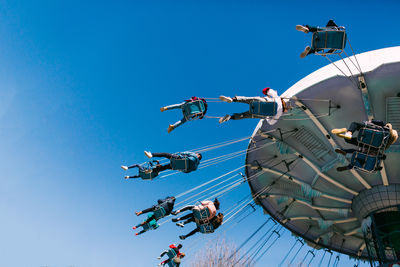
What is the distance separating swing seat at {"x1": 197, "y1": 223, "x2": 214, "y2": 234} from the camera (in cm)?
1386

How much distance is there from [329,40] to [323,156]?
642 centimetres

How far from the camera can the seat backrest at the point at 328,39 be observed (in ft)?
30.8

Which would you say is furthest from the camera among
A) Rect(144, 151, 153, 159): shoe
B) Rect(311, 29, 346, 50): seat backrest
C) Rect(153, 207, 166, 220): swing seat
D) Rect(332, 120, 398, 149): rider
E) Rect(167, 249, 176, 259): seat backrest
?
Rect(167, 249, 176, 259): seat backrest

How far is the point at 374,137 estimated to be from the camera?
8609 millimetres

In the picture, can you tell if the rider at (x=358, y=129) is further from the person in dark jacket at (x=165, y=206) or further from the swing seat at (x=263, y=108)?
the person in dark jacket at (x=165, y=206)

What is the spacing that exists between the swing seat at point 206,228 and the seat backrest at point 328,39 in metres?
9.07

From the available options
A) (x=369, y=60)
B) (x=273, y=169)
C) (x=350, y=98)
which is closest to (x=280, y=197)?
(x=273, y=169)

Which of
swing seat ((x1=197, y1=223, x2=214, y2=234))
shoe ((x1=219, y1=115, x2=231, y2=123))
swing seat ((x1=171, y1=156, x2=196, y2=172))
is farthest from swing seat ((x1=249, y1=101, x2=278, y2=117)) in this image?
swing seat ((x1=197, y1=223, x2=214, y2=234))

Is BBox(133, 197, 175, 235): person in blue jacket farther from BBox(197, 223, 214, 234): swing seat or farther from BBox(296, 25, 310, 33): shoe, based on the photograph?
BBox(296, 25, 310, 33): shoe

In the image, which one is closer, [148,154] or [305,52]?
[305,52]

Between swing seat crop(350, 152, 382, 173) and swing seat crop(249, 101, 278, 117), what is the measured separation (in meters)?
3.28

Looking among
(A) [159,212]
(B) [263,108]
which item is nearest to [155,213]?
(A) [159,212]

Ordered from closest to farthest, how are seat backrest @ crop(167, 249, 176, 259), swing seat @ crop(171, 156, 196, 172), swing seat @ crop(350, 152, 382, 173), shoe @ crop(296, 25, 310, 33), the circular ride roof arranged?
swing seat @ crop(350, 152, 382, 173) → shoe @ crop(296, 25, 310, 33) → the circular ride roof → swing seat @ crop(171, 156, 196, 172) → seat backrest @ crop(167, 249, 176, 259)

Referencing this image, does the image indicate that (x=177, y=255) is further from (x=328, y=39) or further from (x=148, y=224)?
(x=328, y=39)
